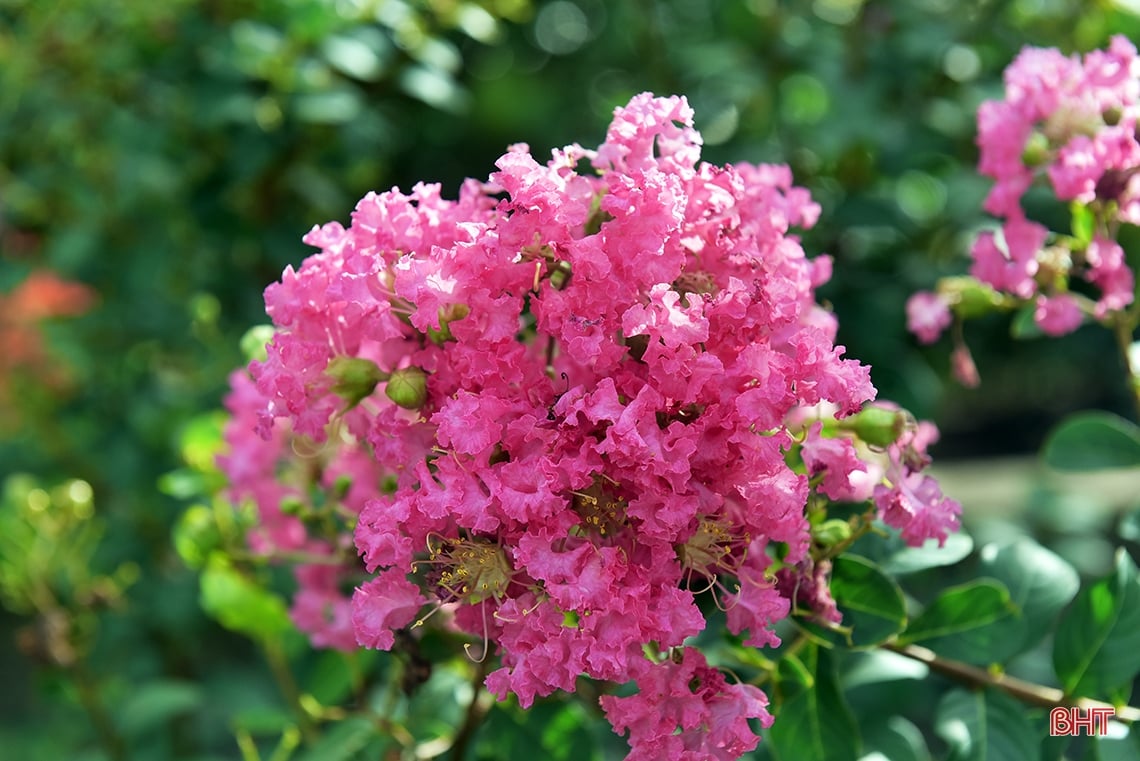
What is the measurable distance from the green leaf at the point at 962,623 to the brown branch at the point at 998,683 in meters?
0.02

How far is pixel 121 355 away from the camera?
89.9 inches

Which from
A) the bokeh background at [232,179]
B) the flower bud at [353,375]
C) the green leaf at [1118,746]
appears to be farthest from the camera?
the bokeh background at [232,179]

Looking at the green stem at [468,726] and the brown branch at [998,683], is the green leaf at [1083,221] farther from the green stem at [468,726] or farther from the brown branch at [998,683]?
the green stem at [468,726]

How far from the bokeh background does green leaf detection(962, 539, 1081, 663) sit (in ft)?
1.78

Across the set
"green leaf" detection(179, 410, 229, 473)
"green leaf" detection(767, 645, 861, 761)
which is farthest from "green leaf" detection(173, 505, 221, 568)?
"green leaf" detection(767, 645, 861, 761)

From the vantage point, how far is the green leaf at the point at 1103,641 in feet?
3.56

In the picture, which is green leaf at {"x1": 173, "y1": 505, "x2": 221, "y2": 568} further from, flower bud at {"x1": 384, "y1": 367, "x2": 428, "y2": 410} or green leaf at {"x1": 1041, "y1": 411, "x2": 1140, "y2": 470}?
green leaf at {"x1": 1041, "y1": 411, "x2": 1140, "y2": 470}

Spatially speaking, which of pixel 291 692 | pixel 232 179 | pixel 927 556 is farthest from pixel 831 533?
pixel 232 179

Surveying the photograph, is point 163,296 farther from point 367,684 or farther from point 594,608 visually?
point 594,608

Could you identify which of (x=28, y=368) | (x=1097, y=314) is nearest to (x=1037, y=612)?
(x=1097, y=314)

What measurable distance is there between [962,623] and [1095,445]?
1.09 ft

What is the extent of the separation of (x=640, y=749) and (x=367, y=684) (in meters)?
0.88

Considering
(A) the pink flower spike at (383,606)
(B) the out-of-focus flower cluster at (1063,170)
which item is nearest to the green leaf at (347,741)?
(A) the pink flower spike at (383,606)

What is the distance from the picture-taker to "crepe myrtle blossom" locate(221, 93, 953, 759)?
799 mm
